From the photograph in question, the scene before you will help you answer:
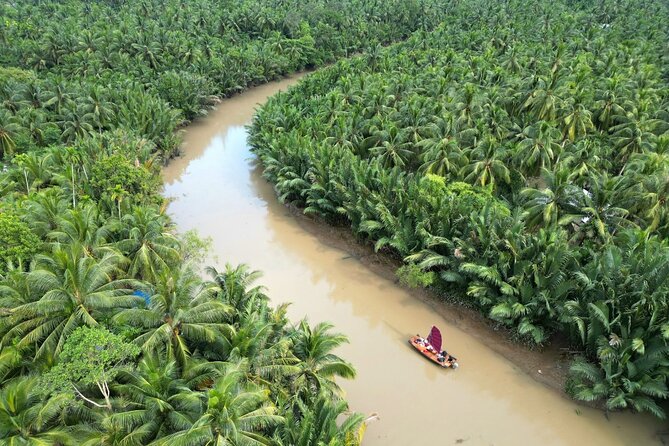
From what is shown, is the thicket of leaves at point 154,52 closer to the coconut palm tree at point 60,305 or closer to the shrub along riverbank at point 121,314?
the shrub along riverbank at point 121,314

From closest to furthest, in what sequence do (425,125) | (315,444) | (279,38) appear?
(315,444), (425,125), (279,38)

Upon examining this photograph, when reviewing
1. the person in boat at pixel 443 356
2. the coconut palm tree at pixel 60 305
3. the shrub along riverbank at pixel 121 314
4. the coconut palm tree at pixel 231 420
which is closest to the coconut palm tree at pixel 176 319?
the shrub along riverbank at pixel 121 314

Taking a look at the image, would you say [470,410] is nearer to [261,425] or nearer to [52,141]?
[261,425]

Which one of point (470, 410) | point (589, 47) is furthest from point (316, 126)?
point (589, 47)

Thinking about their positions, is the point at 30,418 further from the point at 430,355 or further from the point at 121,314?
the point at 430,355

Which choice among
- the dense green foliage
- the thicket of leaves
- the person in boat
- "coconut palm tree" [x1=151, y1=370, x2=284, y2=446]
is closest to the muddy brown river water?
the person in boat

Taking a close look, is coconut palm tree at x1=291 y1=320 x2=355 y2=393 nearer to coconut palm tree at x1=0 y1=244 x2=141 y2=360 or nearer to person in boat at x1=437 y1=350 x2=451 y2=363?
person in boat at x1=437 y1=350 x2=451 y2=363
